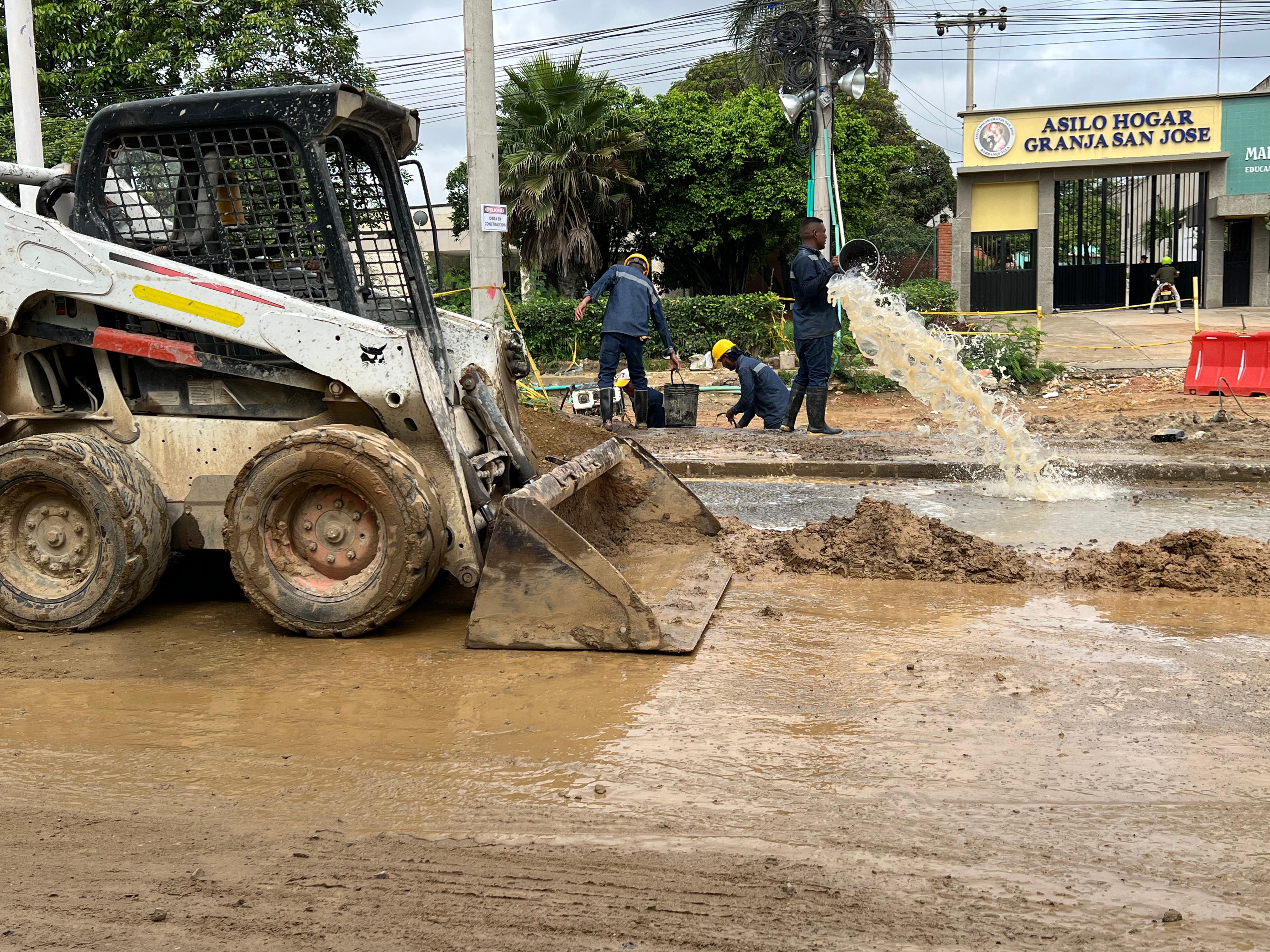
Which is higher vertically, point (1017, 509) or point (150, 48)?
point (150, 48)

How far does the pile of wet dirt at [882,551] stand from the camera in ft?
20.2

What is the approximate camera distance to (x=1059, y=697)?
432 cm

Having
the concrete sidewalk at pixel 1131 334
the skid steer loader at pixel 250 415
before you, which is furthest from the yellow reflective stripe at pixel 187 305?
the concrete sidewalk at pixel 1131 334

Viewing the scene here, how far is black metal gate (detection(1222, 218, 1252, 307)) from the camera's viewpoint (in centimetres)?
3006

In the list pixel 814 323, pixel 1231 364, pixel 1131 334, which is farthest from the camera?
pixel 1131 334

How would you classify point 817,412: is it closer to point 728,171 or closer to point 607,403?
point 607,403

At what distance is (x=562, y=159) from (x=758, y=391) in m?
15.3

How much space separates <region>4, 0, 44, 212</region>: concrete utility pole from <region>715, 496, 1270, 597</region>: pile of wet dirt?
341 inches

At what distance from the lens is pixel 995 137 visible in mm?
29938

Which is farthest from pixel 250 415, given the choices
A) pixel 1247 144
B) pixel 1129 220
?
pixel 1129 220

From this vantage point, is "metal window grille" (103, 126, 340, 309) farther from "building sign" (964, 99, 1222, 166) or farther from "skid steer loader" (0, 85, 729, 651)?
"building sign" (964, 99, 1222, 166)

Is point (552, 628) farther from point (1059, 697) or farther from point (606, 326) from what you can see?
point (606, 326)

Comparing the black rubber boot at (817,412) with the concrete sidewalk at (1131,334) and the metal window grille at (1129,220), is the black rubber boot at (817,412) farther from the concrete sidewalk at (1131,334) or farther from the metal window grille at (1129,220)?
the metal window grille at (1129,220)

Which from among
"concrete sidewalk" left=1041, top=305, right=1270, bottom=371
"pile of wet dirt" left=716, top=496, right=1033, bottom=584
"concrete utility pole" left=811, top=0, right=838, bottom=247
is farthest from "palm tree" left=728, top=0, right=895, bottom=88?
"pile of wet dirt" left=716, top=496, right=1033, bottom=584
